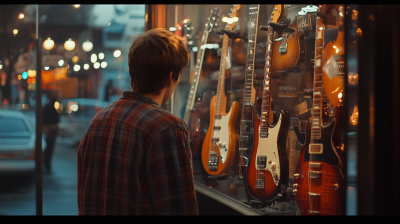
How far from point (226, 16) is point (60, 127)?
2579 millimetres

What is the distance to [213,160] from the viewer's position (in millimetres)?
2201

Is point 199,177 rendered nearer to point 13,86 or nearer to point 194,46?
point 194,46

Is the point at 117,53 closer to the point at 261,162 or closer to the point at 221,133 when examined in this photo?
the point at 221,133

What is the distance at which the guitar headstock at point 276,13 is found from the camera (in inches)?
67.1

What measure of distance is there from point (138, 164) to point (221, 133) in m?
1.26

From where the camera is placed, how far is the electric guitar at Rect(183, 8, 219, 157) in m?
2.44

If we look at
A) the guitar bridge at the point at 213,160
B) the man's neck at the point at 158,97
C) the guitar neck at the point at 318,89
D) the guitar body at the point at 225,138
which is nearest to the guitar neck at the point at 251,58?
the guitar body at the point at 225,138

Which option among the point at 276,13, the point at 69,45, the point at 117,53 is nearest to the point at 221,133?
the point at 276,13

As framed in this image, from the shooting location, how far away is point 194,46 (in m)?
2.89

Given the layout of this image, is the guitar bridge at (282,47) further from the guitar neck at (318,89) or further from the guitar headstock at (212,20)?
the guitar headstock at (212,20)

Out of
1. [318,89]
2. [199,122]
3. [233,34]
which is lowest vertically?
[199,122]

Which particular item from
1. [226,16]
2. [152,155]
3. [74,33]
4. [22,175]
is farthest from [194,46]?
[22,175]

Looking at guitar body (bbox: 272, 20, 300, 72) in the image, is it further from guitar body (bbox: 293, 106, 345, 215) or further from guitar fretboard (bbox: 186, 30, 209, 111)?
guitar fretboard (bbox: 186, 30, 209, 111)

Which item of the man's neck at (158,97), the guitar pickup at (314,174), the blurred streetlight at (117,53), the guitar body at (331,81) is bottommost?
the guitar pickup at (314,174)
